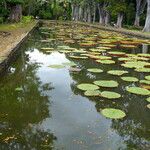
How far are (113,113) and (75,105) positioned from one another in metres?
0.99

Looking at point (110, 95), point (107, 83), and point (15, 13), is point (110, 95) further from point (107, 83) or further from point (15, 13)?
point (15, 13)

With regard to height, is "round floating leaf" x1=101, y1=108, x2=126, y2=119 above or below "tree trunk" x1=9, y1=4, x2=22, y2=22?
below

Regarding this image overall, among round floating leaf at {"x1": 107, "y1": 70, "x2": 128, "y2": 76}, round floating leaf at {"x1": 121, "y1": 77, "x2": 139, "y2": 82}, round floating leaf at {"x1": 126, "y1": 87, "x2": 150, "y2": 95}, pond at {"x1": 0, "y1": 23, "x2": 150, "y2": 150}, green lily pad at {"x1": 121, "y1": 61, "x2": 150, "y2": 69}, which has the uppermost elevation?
green lily pad at {"x1": 121, "y1": 61, "x2": 150, "y2": 69}

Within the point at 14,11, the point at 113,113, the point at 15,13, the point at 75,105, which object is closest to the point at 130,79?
the point at 75,105

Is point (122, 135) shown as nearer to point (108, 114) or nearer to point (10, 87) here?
point (108, 114)

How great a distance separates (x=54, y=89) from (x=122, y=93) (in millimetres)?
1677

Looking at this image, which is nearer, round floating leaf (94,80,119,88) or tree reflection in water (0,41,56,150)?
tree reflection in water (0,41,56,150)

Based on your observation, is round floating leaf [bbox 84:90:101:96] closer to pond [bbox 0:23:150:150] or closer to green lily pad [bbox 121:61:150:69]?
pond [bbox 0:23:150:150]

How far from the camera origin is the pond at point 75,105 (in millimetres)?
5742

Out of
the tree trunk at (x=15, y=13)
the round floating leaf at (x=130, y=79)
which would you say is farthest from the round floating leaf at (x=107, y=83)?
the tree trunk at (x=15, y=13)

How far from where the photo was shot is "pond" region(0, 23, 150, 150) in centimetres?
574

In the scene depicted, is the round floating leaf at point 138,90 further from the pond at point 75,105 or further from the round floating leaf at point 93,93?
the round floating leaf at point 93,93

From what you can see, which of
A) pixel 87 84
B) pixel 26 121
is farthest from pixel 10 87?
pixel 26 121

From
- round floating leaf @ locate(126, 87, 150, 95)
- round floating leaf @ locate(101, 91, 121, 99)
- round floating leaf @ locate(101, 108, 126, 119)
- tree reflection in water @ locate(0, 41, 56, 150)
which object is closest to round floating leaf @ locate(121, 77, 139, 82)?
round floating leaf @ locate(126, 87, 150, 95)
